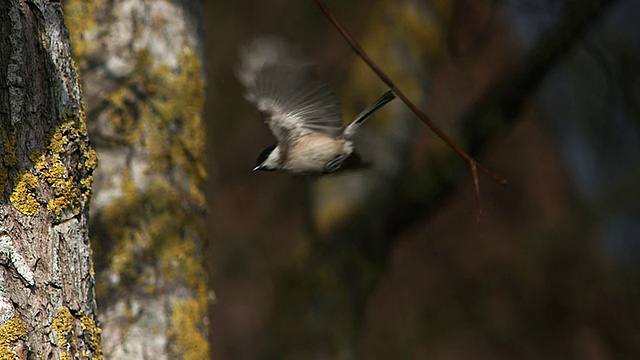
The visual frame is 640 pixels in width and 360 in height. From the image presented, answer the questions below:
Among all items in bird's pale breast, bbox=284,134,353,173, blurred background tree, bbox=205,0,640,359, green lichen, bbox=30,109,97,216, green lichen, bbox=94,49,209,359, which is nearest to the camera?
green lichen, bbox=30,109,97,216

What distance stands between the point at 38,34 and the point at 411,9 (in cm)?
262

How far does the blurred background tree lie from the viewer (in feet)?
12.2

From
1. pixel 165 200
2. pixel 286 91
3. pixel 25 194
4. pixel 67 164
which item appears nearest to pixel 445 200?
pixel 165 200

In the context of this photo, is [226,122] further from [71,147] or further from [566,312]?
[71,147]

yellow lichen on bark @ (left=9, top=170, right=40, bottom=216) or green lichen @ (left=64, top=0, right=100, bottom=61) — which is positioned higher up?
green lichen @ (left=64, top=0, right=100, bottom=61)

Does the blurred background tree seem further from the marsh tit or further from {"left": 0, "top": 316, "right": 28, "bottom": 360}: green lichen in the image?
{"left": 0, "top": 316, "right": 28, "bottom": 360}: green lichen

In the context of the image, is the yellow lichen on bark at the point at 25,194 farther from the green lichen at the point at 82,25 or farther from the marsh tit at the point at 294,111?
the green lichen at the point at 82,25

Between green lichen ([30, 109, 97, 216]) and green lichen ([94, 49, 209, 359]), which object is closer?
green lichen ([30, 109, 97, 216])

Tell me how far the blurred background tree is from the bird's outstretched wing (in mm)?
1165

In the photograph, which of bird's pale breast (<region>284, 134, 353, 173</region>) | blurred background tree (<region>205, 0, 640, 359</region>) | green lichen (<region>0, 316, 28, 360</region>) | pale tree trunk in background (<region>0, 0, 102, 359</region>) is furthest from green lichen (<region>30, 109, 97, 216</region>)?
Result: blurred background tree (<region>205, 0, 640, 359</region>)

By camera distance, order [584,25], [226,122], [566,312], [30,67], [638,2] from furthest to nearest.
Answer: [226,122], [566,312], [638,2], [584,25], [30,67]

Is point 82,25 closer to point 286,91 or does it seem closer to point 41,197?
point 286,91

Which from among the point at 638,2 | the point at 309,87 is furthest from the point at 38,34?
the point at 638,2

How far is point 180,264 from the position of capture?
2.39 meters
